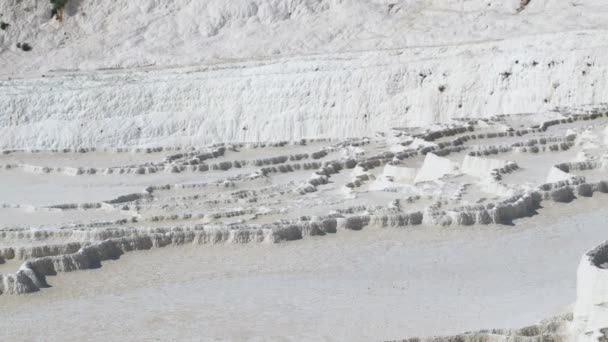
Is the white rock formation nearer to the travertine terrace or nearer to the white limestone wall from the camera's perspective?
the travertine terrace

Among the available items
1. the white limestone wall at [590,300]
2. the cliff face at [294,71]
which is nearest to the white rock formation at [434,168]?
the cliff face at [294,71]

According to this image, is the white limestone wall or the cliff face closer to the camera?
the white limestone wall

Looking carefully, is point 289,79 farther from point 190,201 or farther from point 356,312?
point 356,312

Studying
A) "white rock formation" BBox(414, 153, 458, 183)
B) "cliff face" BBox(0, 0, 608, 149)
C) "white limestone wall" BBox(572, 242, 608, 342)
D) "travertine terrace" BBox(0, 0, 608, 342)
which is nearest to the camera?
"white limestone wall" BBox(572, 242, 608, 342)

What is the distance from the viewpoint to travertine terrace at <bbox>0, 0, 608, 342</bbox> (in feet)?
58.1

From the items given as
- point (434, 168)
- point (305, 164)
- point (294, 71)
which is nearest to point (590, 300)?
point (434, 168)

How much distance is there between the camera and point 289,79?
3731 cm

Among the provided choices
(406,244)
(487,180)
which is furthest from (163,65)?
(406,244)

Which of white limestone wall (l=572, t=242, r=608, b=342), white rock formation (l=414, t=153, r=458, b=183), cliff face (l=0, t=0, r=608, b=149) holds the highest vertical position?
cliff face (l=0, t=0, r=608, b=149)

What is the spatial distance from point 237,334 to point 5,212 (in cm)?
1166

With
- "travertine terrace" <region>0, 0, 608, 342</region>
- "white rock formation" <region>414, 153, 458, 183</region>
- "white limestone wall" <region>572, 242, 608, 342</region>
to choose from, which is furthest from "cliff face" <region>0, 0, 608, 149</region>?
"white limestone wall" <region>572, 242, 608, 342</region>

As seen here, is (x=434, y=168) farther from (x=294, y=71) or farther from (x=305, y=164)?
(x=294, y=71)

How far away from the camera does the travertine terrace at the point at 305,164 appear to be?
58.1 ft

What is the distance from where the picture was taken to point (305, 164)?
31.2m
